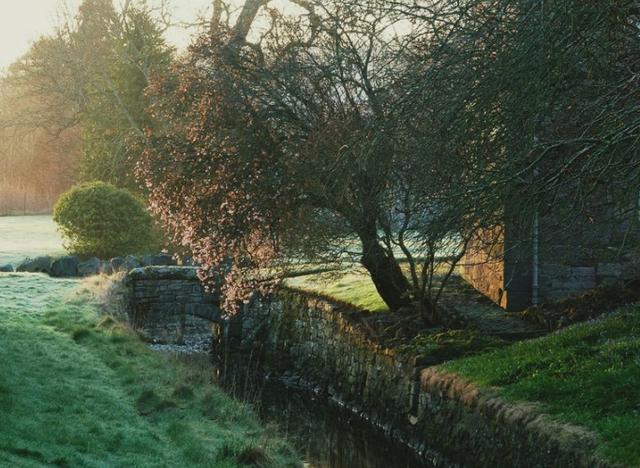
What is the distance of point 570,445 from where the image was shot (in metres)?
9.37

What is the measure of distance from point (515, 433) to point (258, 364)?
11416 mm

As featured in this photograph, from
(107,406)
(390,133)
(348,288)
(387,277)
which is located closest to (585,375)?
(390,133)

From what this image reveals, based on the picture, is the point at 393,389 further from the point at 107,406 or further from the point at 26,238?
the point at 26,238

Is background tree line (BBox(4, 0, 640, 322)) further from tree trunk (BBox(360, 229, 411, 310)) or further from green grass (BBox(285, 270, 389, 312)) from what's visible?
→ green grass (BBox(285, 270, 389, 312))

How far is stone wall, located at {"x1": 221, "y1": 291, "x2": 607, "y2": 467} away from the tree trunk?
82cm

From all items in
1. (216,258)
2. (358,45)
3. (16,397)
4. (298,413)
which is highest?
(358,45)

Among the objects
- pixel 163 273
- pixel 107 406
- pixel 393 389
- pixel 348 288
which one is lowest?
pixel 393 389

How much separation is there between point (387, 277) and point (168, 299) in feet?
28.7

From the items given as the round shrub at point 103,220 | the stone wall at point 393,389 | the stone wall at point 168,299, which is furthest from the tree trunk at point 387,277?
the round shrub at point 103,220

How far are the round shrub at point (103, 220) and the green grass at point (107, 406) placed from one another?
1140cm

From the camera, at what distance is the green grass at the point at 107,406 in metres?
10.1

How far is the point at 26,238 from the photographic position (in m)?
37.5

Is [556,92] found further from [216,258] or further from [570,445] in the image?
[216,258]

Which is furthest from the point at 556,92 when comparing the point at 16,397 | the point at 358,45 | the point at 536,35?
the point at 16,397
